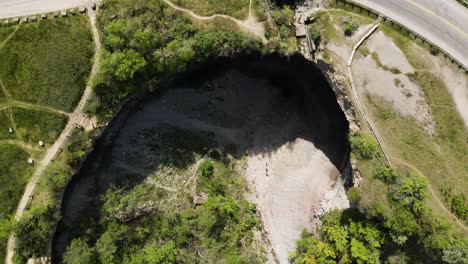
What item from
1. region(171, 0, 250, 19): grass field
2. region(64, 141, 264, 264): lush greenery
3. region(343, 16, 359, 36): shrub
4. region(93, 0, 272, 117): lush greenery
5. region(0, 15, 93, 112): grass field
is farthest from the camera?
region(64, 141, 264, 264): lush greenery

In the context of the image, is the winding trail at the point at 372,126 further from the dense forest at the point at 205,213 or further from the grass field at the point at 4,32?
the grass field at the point at 4,32

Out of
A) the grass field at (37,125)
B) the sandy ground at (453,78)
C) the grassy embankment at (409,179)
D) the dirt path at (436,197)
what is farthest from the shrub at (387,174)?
the grass field at (37,125)

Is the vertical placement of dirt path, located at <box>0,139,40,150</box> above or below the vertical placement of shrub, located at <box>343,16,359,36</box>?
below

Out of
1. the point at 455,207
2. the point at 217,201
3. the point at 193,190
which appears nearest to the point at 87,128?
the point at 193,190

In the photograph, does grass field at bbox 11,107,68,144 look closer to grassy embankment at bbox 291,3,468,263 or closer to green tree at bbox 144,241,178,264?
green tree at bbox 144,241,178,264

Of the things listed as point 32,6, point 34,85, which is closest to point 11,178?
point 34,85

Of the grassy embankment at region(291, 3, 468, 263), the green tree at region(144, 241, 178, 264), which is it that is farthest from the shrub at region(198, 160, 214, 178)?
the grassy embankment at region(291, 3, 468, 263)
